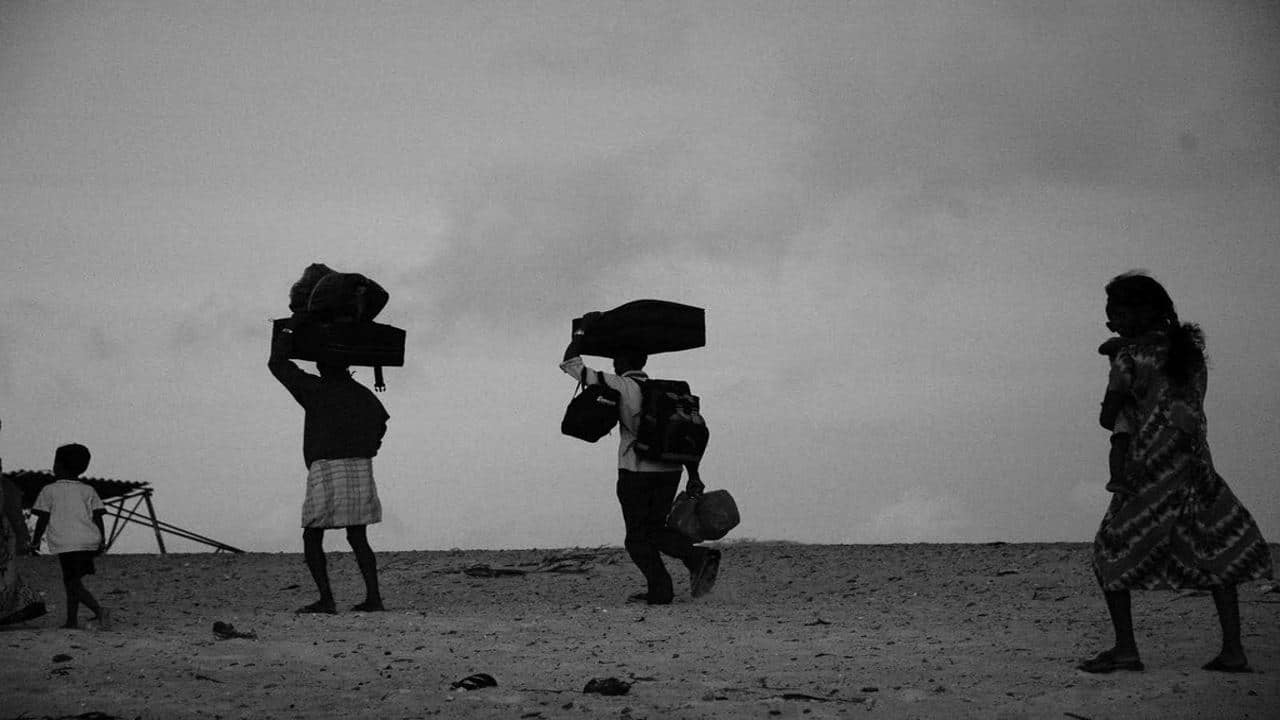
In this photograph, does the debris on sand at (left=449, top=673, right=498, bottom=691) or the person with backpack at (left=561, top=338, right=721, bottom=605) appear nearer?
the debris on sand at (left=449, top=673, right=498, bottom=691)

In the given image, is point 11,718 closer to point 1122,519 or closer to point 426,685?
point 426,685

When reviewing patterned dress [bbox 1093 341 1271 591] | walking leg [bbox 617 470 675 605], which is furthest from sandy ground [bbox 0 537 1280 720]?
patterned dress [bbox 1093 341 1271 591]

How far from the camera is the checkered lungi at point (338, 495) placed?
10703 millimetres

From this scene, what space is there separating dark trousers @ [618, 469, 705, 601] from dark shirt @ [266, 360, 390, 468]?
2.17 meters

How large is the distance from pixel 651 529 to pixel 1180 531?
494 cm

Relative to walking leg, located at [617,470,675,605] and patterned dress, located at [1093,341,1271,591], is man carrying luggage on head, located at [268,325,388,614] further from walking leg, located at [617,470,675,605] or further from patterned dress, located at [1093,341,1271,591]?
patterned dress, located at [1093,341,1271,591]

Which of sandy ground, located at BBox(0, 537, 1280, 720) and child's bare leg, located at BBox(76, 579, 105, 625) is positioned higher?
child's bare leg, located at BBox(76, 579, 105, 625)

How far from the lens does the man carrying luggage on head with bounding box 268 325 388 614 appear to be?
35.2 ft

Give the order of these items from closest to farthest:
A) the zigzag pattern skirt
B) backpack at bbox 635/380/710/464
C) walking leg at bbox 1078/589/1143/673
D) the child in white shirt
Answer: the zigzag pattern skirt < walking leg at bbox 1078/589/1143/673 < the child in white shirt < backpack at bbox 635/380/710/464

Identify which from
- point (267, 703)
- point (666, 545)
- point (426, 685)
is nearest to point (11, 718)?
point (267, 703)

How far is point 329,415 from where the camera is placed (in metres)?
10.8

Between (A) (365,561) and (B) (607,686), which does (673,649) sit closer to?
(B) (607,686)

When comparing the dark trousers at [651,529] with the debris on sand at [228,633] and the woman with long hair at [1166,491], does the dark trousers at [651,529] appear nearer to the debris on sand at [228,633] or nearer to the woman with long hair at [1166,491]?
the debris on sand at [228,633]

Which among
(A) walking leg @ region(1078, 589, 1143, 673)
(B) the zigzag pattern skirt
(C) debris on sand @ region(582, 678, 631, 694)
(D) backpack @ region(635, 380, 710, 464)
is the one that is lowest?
(C) debris on sand @ region(582, 678, 631, 694)
